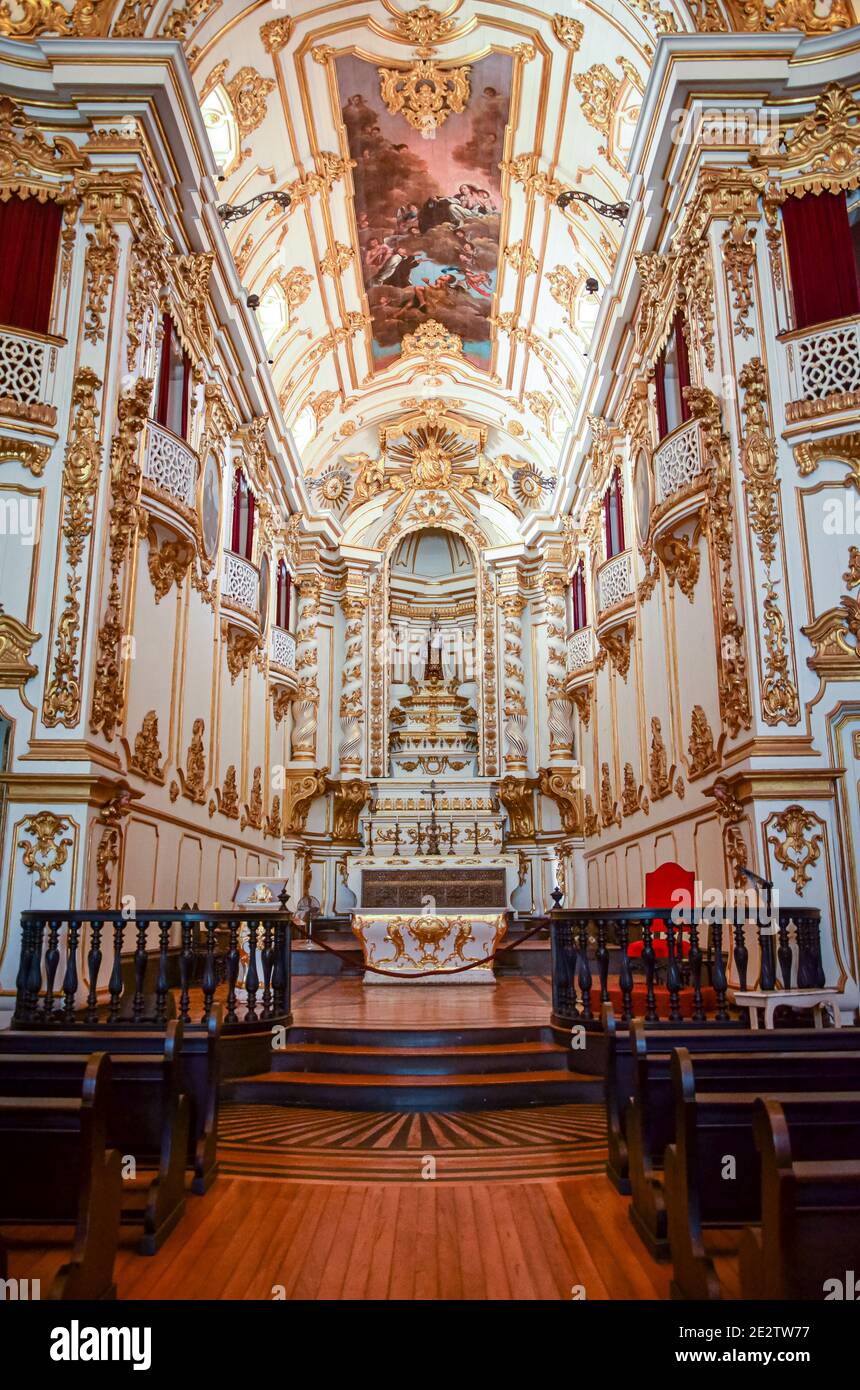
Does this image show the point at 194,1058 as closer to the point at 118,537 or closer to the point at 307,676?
the point at 118,537

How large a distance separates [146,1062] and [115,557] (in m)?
5.97

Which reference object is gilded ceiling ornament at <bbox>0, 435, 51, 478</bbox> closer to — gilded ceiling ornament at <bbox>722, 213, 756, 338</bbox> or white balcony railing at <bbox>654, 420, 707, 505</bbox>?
white balcony railing at <bbox>654, 420, 707, 505</bbox>

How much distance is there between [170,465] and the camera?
11.0 m

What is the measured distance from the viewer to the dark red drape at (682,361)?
11.2m

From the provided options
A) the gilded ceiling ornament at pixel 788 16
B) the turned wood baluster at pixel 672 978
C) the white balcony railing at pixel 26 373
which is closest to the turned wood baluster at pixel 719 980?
the turned wood baluster at pixel 672 978

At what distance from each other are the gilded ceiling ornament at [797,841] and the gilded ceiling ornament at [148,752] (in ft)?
20.7

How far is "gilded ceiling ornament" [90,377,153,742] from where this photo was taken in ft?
30.3

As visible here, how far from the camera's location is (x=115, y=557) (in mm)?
9531

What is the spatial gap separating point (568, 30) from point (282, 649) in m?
11.1

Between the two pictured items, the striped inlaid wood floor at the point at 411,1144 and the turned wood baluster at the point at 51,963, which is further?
the turned wood baluster at the point at 51,963

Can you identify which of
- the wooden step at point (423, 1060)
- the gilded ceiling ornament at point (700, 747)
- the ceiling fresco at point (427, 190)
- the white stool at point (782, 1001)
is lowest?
the wooden step at point (423, 1060)

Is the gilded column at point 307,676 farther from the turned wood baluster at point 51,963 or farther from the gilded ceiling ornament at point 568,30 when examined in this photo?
the turned wood baluster at point 51,963

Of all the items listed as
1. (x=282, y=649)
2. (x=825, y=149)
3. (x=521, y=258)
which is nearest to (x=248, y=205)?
(x=521, y=258)
